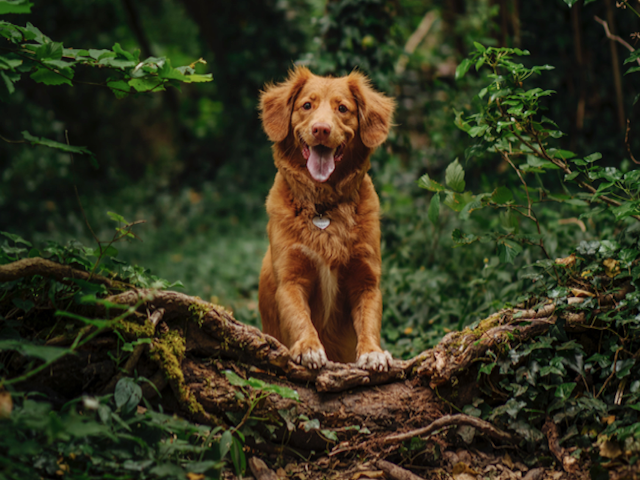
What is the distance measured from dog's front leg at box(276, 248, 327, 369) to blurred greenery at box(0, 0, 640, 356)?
2.78 feet

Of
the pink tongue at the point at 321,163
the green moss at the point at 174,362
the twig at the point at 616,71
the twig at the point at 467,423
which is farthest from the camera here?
the twig at the point at 616,71

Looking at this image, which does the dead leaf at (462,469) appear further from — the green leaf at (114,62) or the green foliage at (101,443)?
the green leaf at (114,62)

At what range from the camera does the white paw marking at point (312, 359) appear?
260 cm

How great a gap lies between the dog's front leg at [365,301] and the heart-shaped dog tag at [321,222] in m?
0.29

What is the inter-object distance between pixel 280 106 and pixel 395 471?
2365 mm

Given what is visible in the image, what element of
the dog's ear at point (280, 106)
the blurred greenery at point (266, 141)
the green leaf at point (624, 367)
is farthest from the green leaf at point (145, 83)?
the green leaf at point (624, 367)

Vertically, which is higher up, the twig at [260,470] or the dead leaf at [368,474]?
the twig at [260,470]

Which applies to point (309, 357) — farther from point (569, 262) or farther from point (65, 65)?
point (65, 65)

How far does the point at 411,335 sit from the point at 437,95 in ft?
23.4

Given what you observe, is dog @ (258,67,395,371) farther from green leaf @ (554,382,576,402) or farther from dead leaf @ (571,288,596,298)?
dead leaf @ (571,288,596,298)

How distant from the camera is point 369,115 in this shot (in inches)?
132

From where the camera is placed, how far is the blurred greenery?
4852mm

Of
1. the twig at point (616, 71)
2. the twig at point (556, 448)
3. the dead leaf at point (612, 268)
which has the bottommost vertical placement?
the twig at point (556, 448)

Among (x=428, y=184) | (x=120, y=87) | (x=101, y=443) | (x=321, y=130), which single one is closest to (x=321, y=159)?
(x=321, y=130)
